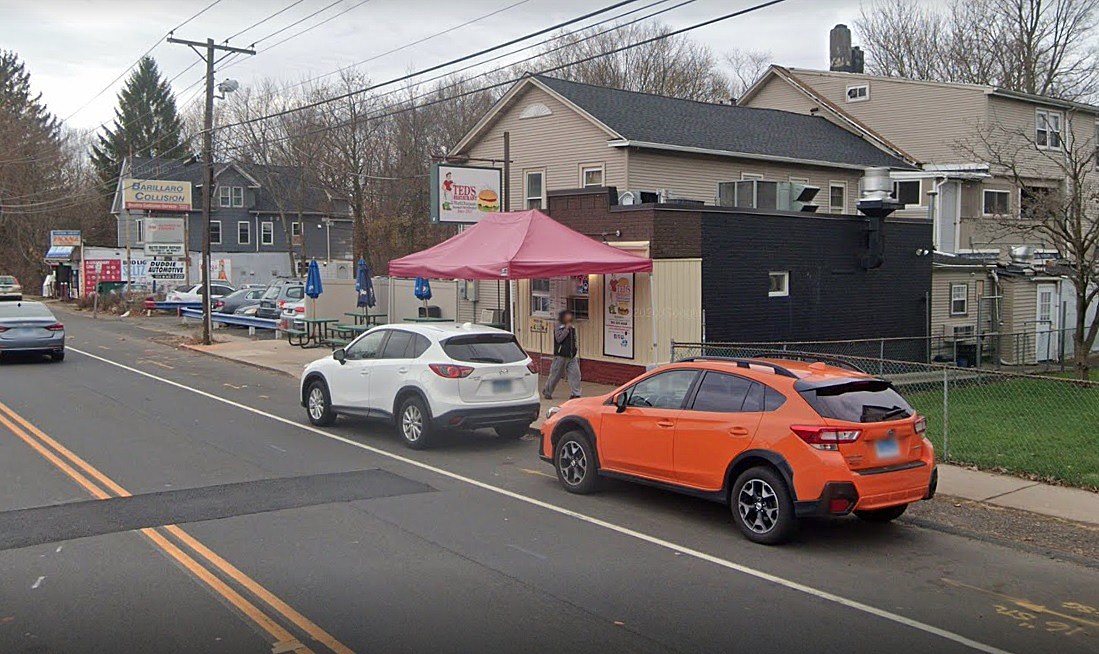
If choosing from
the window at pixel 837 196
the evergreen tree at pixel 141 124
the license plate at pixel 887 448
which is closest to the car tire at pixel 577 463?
the license plate at pixel 887 448

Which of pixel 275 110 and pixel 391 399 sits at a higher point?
pixel 275 110

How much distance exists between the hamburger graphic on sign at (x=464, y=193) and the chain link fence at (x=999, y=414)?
744 centimetres

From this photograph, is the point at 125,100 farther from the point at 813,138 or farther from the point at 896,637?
the point at 896,637

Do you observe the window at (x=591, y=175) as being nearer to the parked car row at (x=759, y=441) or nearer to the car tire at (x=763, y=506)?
the parked car row at (x=759, y=441)

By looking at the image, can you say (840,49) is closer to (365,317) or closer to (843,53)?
(843,53)

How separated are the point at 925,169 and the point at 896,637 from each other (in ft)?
88.9

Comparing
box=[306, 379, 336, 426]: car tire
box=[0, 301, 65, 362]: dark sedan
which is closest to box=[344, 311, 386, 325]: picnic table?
box=[0, 301, 65, 362]: dark sedan

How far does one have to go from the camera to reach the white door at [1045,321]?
89.1ft

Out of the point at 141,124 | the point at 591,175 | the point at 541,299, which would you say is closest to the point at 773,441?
the point at 541,299

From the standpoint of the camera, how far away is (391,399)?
13242 millimetres

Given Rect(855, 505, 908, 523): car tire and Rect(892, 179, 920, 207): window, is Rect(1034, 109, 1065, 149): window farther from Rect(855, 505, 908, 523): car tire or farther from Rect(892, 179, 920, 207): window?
Rect(855, 505, 908, 523): car tire

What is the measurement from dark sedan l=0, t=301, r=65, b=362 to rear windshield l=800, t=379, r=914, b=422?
21.0m

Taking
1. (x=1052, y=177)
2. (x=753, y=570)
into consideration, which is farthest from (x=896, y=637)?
(x=1052, y=177)

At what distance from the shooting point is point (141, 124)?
264ft
